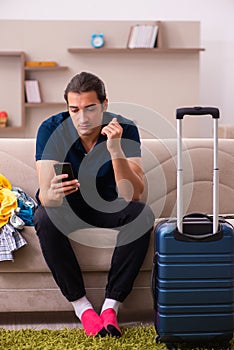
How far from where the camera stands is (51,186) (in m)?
2.47

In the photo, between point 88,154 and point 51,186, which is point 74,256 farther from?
point 88,154

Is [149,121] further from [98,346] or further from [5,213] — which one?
[98,346]

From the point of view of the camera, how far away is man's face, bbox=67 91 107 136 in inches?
100

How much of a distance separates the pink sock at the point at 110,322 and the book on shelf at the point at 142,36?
4.34 metres

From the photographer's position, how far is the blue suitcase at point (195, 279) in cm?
219

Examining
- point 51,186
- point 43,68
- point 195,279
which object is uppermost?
point 43,68

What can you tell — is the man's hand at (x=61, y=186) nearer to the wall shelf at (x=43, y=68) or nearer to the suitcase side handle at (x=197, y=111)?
the suitcase side handle at (x=197, y=111)

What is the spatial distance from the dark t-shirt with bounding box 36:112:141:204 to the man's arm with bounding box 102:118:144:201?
67 mm

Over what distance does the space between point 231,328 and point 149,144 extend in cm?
121

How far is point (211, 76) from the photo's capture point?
273 inches

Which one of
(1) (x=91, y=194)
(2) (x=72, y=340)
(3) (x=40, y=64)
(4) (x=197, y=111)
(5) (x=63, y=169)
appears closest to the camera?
(4) (x=197, y=111)
